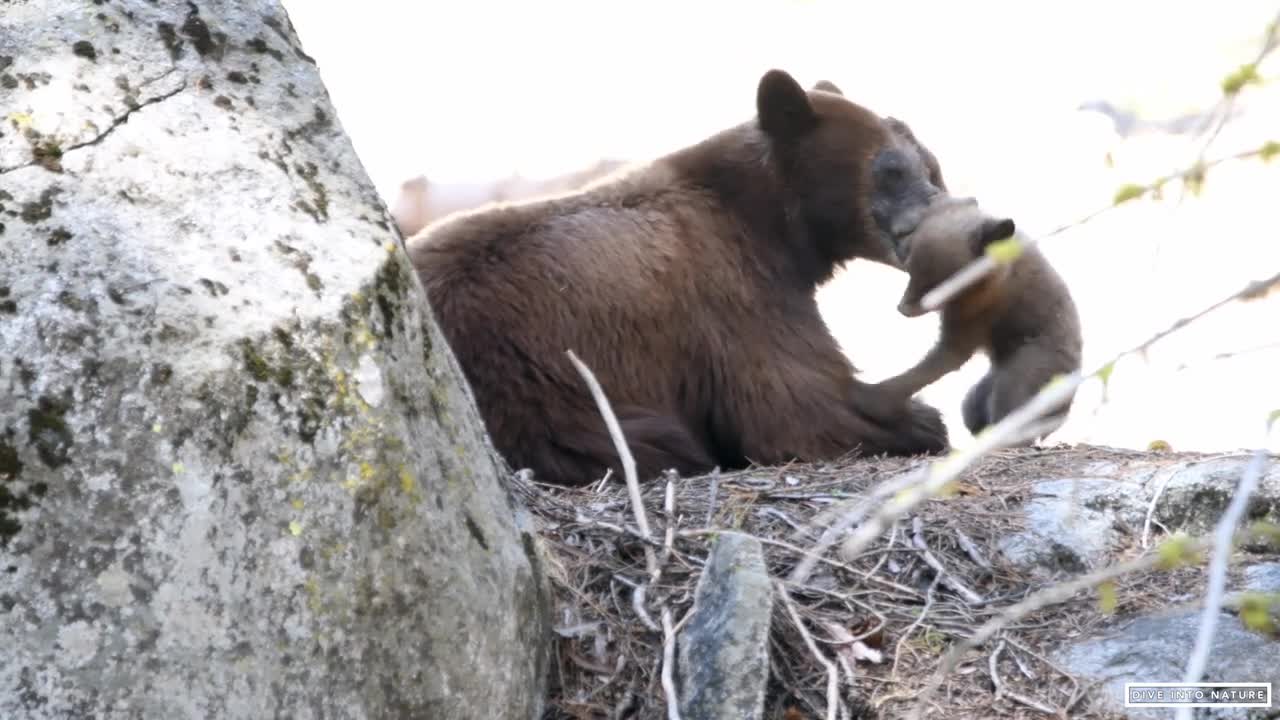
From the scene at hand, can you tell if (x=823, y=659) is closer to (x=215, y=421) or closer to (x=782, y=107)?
(x=215, y=421)

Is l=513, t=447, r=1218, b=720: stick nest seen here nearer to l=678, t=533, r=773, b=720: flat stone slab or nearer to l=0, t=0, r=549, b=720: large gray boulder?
l=678, t=533, r=773, b=720: flat stone slab

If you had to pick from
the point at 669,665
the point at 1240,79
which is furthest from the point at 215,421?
the point at 1240,79

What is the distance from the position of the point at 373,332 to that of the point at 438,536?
1.38ft

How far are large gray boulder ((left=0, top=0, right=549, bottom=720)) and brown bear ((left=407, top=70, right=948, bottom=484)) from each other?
2.15 meters

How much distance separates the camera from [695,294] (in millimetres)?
5965

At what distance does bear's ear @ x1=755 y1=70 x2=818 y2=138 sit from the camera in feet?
20.9

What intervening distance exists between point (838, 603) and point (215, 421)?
171cm

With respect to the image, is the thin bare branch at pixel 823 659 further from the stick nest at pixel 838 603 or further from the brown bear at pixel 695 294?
the brown bear at pixel 695 294

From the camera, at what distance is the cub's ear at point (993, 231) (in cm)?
575

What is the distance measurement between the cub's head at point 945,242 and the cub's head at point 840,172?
0.19 metres

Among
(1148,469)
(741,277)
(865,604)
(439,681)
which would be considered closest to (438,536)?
(439,681)

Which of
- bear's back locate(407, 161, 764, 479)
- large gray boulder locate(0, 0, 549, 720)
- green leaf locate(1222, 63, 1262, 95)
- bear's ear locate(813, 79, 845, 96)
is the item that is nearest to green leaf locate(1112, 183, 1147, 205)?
green leaf locate(1222, 63, 1262, 95)

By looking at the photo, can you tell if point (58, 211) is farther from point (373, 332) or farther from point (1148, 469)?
point (1148, 469)

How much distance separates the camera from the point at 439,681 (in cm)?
302
